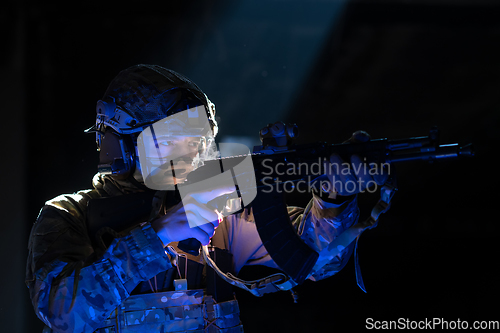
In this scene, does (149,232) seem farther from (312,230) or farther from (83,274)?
(312,230)

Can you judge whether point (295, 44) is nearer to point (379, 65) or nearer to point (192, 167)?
point (379, 65)

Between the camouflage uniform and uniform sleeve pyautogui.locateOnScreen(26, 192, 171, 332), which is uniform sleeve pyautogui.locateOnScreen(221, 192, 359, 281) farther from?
uniform sleeve pyautogui.locateOnScreen(26, 192, 171, 332)

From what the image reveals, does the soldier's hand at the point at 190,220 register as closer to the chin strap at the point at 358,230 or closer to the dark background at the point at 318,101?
the chin strap at the point at 358,230

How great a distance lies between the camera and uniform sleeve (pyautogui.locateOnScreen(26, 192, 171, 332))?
4.21ft

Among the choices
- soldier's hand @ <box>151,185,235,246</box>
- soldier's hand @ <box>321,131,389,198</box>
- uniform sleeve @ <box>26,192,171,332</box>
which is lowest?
uniform sleeve @ <box>26,192,171,332</box>

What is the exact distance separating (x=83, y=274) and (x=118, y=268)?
0.41 ft

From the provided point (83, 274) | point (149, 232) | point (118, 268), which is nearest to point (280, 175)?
point (149, 232)

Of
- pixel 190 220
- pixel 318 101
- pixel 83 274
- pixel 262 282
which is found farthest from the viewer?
pixel 318 101

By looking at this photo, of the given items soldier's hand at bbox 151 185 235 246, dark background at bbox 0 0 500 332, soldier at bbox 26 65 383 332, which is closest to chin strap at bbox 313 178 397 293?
soldier at bbox 26 65 383 332

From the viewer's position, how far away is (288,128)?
1.50 meters

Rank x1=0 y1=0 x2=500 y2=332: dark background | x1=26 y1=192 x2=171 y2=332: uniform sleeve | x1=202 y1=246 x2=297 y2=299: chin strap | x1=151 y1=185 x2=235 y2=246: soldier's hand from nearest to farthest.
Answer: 1. x1=26 y1=192 x2=171 y2=332: uniform sleeve
2. x1=151 y1=185 x2=235 y2=246: soldier's hand
3. x1=202 y1=246 x2=297 y2=299: chin strap
4. x1=0 y1=0 x2=500 y2=332: dark background

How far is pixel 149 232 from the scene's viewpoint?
4.52ft

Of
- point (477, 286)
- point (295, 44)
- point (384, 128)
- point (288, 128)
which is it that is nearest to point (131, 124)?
point (288, 128)

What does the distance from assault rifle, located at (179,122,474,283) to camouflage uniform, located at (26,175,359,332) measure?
0.12m
